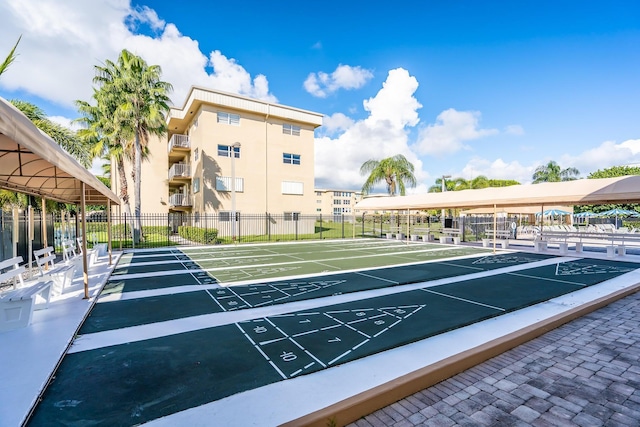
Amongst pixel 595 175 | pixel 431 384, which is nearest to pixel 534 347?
pixel 431 384

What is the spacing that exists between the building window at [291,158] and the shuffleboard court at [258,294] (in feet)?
65.1

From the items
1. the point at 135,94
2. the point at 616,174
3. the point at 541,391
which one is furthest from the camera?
the point at 616,174

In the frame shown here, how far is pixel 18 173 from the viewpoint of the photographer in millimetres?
6285

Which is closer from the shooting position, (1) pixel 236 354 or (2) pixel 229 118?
(1) pixel 236 354

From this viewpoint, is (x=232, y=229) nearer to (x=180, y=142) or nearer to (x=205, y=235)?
(x=205, y=235)

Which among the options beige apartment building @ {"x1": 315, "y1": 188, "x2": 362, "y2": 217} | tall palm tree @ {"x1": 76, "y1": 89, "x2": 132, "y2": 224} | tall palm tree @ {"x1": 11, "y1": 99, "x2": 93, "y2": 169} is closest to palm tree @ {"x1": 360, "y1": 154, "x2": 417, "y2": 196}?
tall palm tree @ {"x1": 76, "y1": 89, "x2": 132, "y2": 224}

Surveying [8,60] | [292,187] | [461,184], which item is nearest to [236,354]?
[8,60]

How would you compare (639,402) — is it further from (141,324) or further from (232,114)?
(232,114)

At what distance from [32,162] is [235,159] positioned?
21.0 meters

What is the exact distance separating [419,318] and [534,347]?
5.96 feet

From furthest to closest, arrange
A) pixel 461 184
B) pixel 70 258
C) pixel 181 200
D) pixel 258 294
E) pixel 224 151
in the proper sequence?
pixel 461 184 < pixel 181 200 < pixel 224 151 < pixel 70 258 < pixel 258 294

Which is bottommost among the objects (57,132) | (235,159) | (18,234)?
(18,234)

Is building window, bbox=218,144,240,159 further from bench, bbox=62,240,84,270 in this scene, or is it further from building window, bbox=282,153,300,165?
bench, bbox=62,240,84,270

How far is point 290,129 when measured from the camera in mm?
29250
